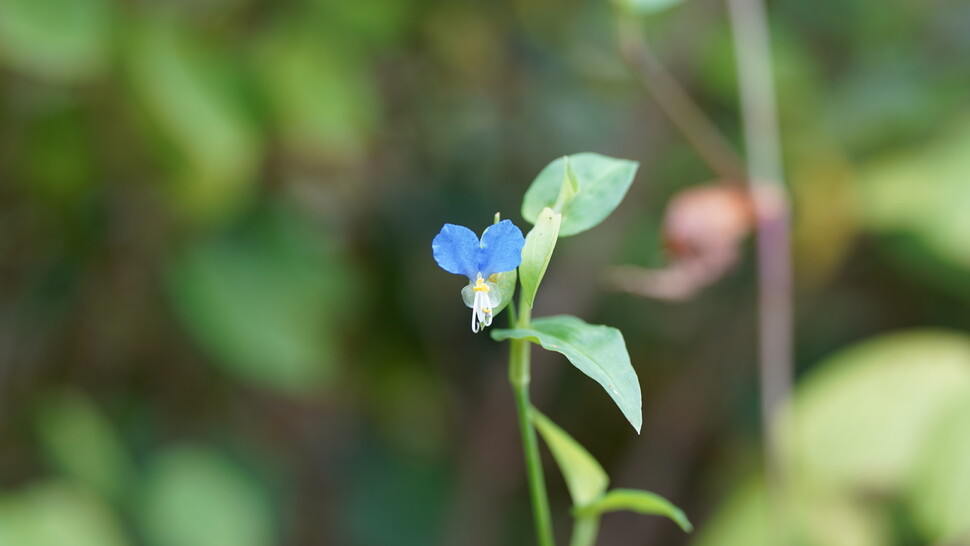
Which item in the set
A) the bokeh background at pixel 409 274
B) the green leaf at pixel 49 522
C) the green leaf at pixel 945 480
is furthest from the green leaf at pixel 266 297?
the green leaf at pixel 945 480

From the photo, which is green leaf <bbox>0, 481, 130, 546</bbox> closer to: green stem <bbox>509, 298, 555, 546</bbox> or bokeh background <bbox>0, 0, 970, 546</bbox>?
bokeh background <bbox>0, 0, 970, 546</bbox>

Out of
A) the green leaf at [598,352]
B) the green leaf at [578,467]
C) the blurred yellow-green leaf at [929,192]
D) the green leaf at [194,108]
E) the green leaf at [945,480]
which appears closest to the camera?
the green leaf at [598,352]

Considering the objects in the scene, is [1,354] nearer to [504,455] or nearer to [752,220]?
[504,455]

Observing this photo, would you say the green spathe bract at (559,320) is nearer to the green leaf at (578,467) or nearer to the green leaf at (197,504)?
the green leaf at (578,467)

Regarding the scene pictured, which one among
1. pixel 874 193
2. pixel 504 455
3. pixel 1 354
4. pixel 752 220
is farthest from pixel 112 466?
pixel 874 193

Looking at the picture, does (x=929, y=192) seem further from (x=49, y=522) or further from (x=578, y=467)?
(x=49, y=522)

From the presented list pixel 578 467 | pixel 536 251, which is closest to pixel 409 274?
pixel 578 467
